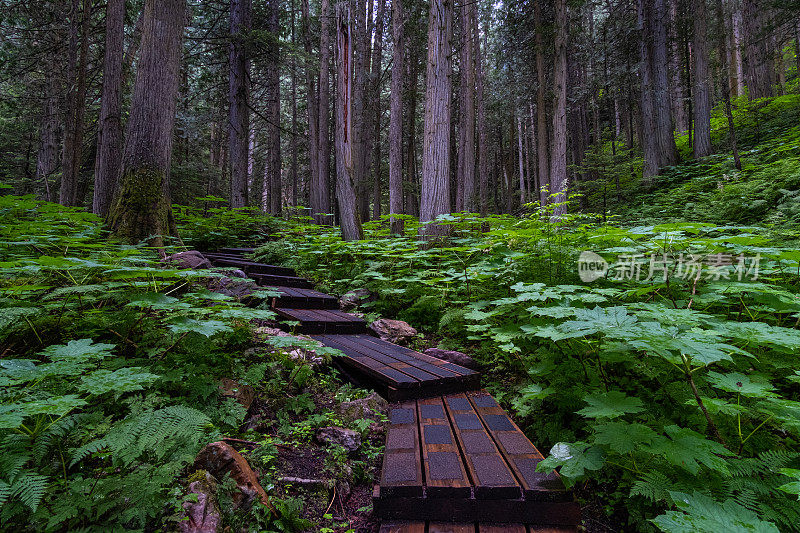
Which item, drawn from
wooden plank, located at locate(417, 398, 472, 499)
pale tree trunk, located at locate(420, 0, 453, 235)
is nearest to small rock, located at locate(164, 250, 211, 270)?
wooden plank, located at locate(417, 398, 472, 499)

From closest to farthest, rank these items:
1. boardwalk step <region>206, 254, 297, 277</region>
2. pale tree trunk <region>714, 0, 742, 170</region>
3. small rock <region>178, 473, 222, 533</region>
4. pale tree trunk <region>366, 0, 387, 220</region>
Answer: small rock <region>178, 473, 222, 533</region> → boardwalk step <region>206, 254, 297, 277</region> → pale tree trunk <region>714, 0, 742, 170</region> → pale tree trunk <region>366, 0, 387, 220</region>

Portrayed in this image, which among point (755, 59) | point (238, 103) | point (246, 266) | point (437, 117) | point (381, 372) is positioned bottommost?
point (381, 372)

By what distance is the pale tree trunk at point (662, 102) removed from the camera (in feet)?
42.5

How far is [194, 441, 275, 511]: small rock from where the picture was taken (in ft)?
5.47

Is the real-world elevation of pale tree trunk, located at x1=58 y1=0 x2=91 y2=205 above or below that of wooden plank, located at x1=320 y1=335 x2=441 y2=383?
above

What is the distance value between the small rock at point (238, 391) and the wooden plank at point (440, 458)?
4.17 ft

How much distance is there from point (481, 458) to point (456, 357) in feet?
5.66

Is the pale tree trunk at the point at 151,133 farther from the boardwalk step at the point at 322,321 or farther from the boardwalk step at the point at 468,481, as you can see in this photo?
the boardwalk step at the point at 468,481

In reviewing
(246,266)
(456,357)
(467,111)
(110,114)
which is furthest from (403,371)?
(467,111)

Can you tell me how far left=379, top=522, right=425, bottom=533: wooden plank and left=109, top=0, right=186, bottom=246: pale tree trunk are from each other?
4854 millimetres

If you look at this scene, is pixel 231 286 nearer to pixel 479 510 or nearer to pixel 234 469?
pixel 234 469

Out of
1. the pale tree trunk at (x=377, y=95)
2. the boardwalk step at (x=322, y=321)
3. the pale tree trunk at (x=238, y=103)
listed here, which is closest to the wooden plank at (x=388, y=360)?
the boardwalk step at (x=322, y=321)

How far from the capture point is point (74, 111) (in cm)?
1053

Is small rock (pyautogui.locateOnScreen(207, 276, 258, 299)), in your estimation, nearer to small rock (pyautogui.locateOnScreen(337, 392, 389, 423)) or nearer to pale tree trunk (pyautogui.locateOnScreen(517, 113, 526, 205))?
small rock (pyautogui.locateOnScreen(337, 392, 389, 423))
